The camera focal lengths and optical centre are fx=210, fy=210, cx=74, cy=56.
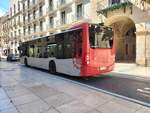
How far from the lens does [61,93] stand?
825 cm

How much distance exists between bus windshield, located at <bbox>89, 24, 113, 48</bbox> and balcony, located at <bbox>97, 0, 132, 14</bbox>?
9117 millimetres

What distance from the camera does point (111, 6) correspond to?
69.9 ft

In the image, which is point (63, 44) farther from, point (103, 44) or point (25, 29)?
point (25, 29)

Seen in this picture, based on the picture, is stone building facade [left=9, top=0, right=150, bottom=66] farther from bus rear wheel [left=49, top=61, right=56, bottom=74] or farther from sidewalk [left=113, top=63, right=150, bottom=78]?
bus rear wheel [left=49, top=61, right=56, bottom=74]

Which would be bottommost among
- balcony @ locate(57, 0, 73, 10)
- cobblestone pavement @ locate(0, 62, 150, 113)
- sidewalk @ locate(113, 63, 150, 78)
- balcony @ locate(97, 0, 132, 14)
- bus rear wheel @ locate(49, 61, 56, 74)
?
cobblestone pavement @ locate(0, 62, 150, 113)

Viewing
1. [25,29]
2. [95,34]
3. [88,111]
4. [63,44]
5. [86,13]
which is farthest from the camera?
[25,29]

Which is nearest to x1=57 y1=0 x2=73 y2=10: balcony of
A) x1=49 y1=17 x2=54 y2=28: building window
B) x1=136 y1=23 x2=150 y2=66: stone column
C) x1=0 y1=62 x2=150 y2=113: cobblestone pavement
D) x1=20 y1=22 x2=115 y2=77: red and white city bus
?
x1=49 y1=17 x2=54 y2=28: building window

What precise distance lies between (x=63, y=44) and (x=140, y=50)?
346 inches

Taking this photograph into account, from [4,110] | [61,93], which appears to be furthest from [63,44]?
[4,110]

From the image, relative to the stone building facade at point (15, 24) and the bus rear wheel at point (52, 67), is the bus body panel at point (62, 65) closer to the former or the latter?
the bus rear wheel at point (52, 67)

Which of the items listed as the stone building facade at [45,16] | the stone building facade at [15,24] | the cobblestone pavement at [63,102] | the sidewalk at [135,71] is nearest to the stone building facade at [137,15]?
the stone building facade at [45,16]

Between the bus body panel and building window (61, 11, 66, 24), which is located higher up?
building window (61, 11, 66, 24)

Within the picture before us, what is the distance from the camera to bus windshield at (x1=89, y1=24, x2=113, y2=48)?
10711 millimetres

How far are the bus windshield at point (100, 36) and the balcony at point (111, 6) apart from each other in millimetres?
9117
